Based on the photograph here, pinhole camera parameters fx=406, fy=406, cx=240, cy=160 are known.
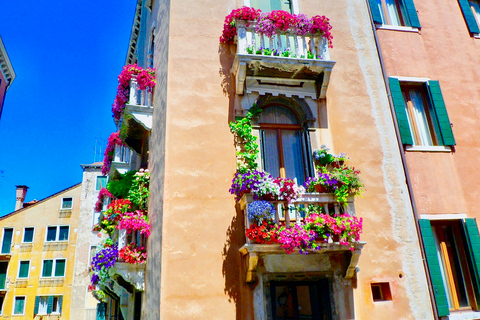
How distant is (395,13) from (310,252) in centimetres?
767

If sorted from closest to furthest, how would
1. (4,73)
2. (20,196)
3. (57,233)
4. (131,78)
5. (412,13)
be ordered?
1. (131,78)
2. (412,13)
3. (4,73)
4. (57,233)
5. (20,196)

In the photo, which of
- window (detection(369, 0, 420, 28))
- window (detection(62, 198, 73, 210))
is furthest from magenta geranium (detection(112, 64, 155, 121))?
window (detection(62, 198, 73, 210))

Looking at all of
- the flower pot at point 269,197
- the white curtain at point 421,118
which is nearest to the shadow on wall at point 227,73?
the flower pot at point 269,197

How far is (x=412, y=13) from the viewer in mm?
11195

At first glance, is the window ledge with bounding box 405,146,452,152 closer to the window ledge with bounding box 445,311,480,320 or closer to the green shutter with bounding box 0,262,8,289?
the window ledge with bounding box 445,311,480,320

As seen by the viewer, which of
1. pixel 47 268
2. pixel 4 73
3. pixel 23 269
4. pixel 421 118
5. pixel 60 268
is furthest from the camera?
pixel 60 268

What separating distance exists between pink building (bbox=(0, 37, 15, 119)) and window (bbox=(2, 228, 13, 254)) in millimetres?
9331

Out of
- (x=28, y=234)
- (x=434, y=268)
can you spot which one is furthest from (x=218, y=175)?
(x=28, y=234)

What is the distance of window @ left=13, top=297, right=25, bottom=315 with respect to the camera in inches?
1122

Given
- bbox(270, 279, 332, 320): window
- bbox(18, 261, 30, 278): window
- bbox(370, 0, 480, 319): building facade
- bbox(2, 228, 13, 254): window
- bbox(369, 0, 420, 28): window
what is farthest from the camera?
bbox(2, 228, 13, 254): window

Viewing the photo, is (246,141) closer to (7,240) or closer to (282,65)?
(282,65)

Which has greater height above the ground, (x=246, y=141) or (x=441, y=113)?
(x=441, y=113)

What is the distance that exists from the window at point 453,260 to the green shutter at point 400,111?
2.02m

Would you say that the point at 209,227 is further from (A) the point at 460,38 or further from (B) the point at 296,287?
(A) the point at 460,38
